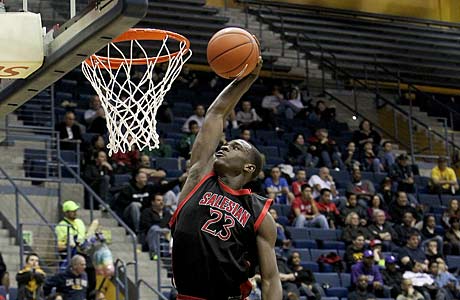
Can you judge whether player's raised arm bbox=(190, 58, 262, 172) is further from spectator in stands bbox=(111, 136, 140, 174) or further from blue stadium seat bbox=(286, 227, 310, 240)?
blue stadium seat bbox=(286, 227, 310, 240)

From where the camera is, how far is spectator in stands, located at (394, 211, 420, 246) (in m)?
15.5

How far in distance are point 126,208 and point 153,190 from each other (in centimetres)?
41

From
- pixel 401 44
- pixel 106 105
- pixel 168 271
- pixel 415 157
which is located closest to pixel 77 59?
pixel 106 105

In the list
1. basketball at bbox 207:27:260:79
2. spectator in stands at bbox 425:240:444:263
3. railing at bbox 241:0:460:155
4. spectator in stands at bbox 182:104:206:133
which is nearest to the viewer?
basketball at bbox 207:27:260:79

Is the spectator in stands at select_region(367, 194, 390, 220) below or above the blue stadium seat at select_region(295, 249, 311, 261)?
above

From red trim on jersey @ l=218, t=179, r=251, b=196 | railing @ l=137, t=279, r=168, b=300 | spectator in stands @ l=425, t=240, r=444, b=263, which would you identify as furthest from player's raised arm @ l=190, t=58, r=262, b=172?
spectator in stands @ l=425, t=240, r=444, b=263

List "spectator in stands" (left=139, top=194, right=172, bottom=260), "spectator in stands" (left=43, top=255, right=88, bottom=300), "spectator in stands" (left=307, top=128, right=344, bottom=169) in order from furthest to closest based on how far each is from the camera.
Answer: "spectator in stands" (left=307, top=128, right=344, bottom=169), "spectator in stands" (left=139, top=194, right=172, bottom=260), "spectator in stands" (left=43, top=255, right=88, bottom=300)

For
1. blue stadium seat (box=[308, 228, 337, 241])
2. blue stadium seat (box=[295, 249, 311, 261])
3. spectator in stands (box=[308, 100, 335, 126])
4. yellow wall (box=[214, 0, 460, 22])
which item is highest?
yellow wall (box=[214, 0, 460, 22])

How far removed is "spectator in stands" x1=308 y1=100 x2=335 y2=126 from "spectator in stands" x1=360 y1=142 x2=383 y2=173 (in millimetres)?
1154

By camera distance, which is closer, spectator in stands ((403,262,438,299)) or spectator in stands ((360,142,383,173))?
spectator in stands ((403,262,438,299))

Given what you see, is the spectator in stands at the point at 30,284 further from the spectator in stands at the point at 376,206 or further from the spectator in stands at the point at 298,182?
the spectator in stands at the point at 376,206

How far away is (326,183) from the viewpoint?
52.5ft

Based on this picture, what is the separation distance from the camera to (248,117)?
57.1ft

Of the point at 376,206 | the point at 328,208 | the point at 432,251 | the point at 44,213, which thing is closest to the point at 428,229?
the point at 432,251
